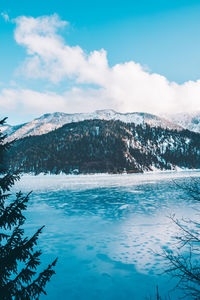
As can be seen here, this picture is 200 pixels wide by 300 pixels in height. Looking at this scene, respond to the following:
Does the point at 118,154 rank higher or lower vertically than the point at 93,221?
higher

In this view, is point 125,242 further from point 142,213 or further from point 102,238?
point 142,213

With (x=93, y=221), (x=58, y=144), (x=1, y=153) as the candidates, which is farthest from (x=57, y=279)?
(x=58, y=144)

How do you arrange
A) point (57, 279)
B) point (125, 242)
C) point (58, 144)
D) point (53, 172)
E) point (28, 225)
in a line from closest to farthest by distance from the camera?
1. point (57, 279)
2. point (125, 242)
3. point (28, 225)
4. point (53, 172)
5. point (58, 144)

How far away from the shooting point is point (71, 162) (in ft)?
541

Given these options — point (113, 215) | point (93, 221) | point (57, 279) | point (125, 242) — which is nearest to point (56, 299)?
point (57, 279)

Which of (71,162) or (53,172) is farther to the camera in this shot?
(71,162)

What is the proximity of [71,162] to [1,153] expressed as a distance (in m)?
161

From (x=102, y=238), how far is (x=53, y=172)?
14287 centimetres

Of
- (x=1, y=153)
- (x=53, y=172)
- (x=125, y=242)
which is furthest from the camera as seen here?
(x=53, y=172)

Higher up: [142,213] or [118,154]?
[118,154]

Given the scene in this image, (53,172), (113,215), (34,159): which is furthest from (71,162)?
(113,215)

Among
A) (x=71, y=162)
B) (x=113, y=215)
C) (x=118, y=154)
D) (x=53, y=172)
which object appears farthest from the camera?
(x=118, y=154)

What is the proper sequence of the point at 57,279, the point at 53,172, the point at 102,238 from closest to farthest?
the point at 57,279
the point at 102,238
the point at 53,172

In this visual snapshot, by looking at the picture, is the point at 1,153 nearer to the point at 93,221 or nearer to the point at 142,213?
the point at 93,221
